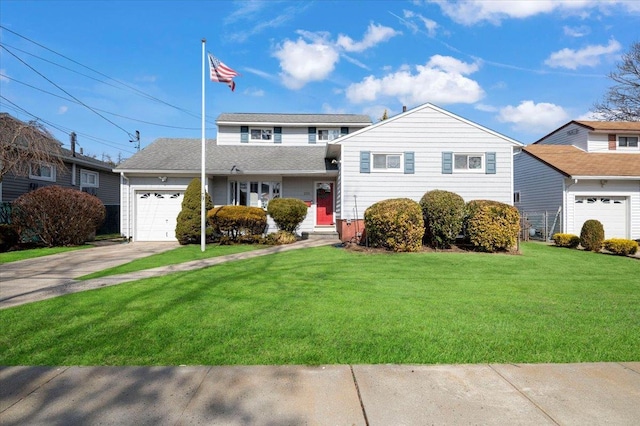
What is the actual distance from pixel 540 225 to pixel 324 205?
1093 cm

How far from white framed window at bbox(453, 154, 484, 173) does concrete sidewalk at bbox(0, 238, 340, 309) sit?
280 inches

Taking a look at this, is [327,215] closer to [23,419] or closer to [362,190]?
[362,190]

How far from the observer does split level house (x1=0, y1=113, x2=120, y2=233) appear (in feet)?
42.4

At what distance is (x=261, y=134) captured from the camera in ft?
65.3

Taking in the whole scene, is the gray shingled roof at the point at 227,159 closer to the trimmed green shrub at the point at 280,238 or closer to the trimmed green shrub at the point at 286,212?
the trimmed green shrub at the point at 286,212

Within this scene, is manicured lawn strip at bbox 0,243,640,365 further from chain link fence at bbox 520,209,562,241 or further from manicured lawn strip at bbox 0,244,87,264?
chain link fence at bbox 520,209,562,241

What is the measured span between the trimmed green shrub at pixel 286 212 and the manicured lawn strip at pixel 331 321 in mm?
6024

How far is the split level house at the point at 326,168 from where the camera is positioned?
14.6 metres

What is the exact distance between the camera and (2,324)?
15.0 feet

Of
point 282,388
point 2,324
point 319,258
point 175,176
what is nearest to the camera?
point 282,388

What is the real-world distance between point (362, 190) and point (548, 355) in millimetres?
11026

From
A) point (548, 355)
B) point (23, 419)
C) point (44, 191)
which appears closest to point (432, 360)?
point (548, 355)

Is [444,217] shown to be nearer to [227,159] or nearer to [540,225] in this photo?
[540,225]

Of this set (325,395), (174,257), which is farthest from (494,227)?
(325,395)
